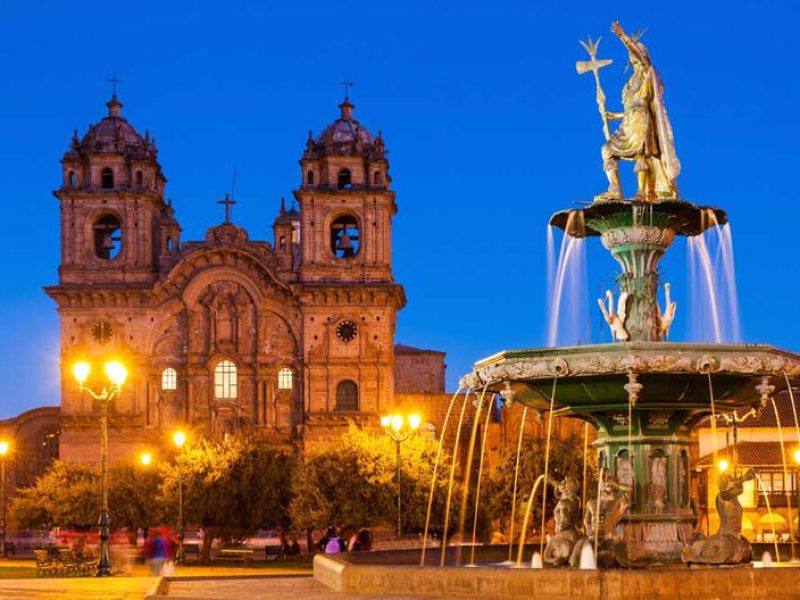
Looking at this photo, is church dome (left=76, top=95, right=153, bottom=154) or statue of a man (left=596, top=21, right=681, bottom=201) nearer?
statue of a man (left=596, top=21, right=681, bottom=201)

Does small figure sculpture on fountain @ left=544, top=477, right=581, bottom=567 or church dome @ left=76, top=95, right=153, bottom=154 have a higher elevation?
church dome @ left=76, top=95, right=153, bottom=154

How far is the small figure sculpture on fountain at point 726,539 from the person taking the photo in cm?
1612

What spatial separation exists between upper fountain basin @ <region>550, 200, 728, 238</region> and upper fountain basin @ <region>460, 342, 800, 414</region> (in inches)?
80.7

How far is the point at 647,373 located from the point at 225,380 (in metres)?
53.1

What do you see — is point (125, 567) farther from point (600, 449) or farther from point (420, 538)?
point (600, 449)

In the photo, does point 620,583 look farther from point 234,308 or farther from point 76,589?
point 234,308

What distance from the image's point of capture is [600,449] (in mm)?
17656

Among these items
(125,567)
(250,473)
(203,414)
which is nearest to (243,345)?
(203,414)

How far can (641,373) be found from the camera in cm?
1600

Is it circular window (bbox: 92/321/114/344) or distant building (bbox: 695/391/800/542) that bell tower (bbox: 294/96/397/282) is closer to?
circular window (bbox: 92/321/114/344)

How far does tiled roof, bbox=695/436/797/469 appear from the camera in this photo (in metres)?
60.8

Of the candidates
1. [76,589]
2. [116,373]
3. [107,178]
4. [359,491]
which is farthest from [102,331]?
[76,589]

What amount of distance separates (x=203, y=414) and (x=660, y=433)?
51548 mm

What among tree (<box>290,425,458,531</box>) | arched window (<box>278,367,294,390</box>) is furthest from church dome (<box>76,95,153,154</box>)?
tree (<box>290,425,458,531</box>)
